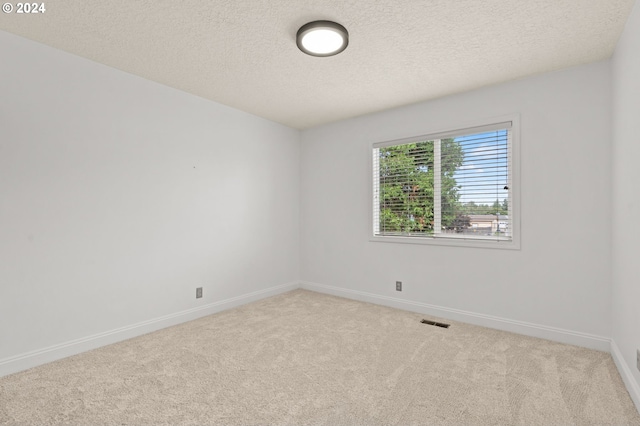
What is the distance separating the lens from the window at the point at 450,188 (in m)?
3.24

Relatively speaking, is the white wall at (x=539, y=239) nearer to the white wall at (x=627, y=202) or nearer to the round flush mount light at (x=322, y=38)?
the white wall at (x=627, y=202)

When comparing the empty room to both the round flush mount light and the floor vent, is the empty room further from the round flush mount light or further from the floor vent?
the floor vent

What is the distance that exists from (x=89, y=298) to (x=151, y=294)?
54 centimetres

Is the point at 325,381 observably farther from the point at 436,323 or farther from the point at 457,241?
the point at 457,241

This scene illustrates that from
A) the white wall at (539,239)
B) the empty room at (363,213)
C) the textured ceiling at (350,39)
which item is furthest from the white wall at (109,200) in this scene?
the white wall at (539,239)

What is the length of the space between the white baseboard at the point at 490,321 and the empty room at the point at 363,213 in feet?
0.06

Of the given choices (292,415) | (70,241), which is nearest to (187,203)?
(70,241)

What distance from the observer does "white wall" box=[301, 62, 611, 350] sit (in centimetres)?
273

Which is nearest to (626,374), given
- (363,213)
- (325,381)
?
(325,381)

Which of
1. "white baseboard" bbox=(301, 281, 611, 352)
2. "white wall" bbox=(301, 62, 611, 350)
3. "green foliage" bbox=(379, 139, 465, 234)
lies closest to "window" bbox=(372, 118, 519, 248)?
"green foliage" bbox=(379, 139, 465, 234)

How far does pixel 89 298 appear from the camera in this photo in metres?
2.74

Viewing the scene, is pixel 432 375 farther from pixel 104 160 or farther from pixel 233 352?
pixel 104 160

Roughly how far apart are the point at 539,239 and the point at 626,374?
1.20m

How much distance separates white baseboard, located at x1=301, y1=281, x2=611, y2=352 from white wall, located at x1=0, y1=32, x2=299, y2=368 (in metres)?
1.51
